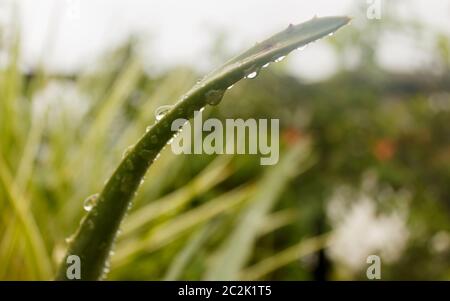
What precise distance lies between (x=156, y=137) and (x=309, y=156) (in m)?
2.08

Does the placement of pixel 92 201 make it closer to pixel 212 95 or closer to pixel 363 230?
pixel 212 95

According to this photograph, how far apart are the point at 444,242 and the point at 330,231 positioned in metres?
0.50

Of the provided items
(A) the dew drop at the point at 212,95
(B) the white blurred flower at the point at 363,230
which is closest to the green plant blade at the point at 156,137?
(A) the dew drop at the point at 212,95

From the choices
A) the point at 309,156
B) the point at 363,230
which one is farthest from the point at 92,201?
the point at 363,230

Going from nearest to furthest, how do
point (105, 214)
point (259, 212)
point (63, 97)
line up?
point (105, 214) < point (259, 212) < point (63, 97)

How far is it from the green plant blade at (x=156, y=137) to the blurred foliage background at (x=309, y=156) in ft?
3.03

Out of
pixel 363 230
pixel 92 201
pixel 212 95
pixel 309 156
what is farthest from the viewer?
pixel 363 230

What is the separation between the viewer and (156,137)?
22 cm

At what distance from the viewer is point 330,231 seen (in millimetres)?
2250

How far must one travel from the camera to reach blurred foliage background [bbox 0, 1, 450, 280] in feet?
4.12

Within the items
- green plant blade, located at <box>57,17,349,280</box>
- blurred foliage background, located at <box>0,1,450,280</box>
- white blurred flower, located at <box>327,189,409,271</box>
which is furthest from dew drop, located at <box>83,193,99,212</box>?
white blurred flower, located at <box>327,189,409,271</box>
